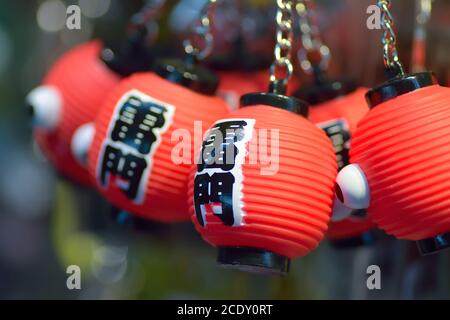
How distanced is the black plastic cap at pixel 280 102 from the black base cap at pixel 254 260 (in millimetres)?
187

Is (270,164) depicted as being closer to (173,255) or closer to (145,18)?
(145,18)

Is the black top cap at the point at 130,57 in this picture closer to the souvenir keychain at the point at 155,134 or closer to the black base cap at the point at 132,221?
the souvenir keychain at the point at 155,134

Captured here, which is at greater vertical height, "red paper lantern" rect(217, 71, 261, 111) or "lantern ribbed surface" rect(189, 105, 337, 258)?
"red paper lantern" rect(217, 71, 261, 111)

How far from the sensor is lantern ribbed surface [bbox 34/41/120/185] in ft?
3.46

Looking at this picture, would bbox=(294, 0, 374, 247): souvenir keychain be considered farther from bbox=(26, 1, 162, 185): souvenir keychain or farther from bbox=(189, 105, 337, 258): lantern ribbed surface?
bbox=(26, 1, 162, 185): souvenir keychain

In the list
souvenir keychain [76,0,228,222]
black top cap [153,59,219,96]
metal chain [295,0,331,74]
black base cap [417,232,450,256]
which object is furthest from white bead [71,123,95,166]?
black base cap [417,232,450,256]

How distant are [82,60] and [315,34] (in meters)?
0.42

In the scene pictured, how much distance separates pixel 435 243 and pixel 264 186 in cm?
22

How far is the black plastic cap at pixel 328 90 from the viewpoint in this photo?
94 centimetres

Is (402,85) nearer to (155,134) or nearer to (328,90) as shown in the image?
(328,90)

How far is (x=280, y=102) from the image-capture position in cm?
80

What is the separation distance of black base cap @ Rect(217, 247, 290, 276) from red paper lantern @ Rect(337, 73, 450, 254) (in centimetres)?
11

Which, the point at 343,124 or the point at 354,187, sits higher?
the point at 343,124

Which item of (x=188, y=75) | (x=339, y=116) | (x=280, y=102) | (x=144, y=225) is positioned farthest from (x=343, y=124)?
(x=144, y=225)
